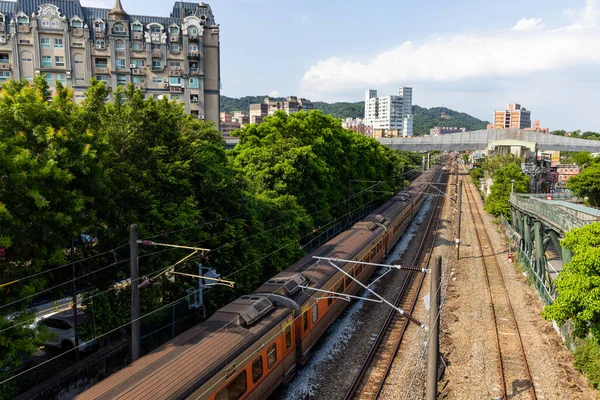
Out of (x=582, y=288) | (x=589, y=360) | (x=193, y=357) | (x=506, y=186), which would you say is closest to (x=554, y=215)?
(x=589, y=360)

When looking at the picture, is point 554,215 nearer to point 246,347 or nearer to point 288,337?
point 288,337

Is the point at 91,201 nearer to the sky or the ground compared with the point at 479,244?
nearer to the sky

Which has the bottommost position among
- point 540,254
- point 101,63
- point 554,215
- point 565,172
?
point 540,254

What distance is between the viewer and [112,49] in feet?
172

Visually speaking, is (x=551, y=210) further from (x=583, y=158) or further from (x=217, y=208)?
(x=583, y=158)

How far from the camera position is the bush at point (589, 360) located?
619 inches

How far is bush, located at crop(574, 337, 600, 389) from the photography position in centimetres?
1571

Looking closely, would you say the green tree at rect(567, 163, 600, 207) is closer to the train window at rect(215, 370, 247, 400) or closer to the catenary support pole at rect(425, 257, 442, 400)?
the catenary support pole at rect(425, 257, 442, 400)

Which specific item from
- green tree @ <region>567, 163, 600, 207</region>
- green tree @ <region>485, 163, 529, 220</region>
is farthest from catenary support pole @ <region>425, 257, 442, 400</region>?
green tree @ <region>567, 163, 600, 207</region>

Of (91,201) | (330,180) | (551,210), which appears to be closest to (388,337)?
(551,210)

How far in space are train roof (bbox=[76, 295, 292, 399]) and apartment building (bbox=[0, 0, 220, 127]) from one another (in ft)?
147

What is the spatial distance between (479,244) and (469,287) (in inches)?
494

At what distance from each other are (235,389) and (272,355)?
7.13 feet

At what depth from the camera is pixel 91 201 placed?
1384cm
